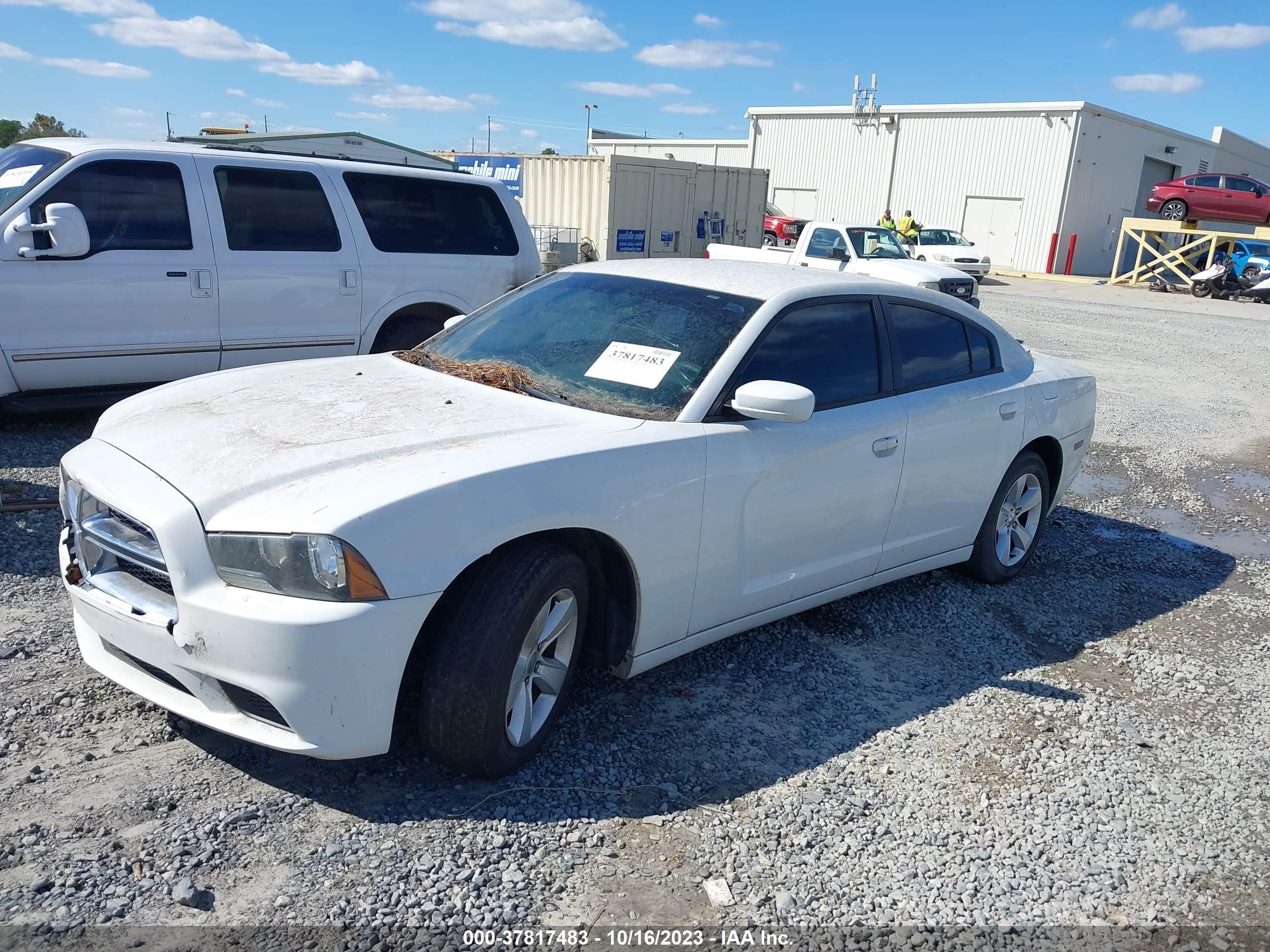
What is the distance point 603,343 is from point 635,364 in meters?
0.23

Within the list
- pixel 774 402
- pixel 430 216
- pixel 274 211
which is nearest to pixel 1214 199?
pixel 430 216

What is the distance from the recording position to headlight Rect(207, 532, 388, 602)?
8.91 ft

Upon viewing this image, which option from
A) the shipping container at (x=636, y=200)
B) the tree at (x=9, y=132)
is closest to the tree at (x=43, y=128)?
the tree at (x=9, y=132)

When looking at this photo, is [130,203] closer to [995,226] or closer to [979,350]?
[979,350]

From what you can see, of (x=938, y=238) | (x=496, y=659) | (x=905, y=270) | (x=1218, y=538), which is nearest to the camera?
(x=496, y=659)

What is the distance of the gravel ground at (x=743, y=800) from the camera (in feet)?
8.90

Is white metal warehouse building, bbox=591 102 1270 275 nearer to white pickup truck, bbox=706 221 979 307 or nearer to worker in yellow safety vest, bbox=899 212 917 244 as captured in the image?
worker in yellow safety vest, bbox=899 212 917 244

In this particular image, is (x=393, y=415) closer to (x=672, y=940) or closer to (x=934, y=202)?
(x=672, y=940)

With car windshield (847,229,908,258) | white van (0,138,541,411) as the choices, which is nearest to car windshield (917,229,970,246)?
car windshield (847,229,908,258)

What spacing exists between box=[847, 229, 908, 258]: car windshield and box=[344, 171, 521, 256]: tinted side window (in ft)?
38.4

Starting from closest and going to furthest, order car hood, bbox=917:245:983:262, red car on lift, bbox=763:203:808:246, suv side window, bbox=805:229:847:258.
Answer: suv side window, bbox=805:229:847:258
car hood, bbox=917:245:983:262
red car on lift, bbox=763:203:808:246

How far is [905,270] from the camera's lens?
17.7 meters

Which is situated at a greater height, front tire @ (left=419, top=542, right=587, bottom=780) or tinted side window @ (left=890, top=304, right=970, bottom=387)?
tinted side window @ (left=890, top=304, right=970, bottom=387)

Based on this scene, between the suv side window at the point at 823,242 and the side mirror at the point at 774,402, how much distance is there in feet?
51.7
